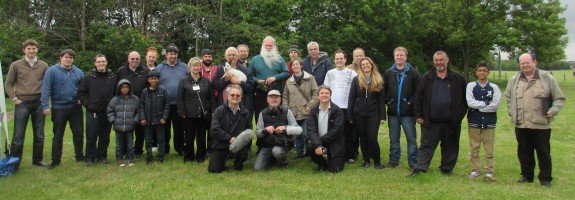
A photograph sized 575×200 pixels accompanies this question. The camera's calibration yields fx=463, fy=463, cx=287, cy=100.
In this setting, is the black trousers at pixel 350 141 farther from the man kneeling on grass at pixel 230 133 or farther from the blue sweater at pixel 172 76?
the blue sweater at pixel 172 76

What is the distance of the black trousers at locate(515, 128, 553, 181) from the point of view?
621 centimetres

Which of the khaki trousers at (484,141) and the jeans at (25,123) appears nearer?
the khaki trousers at (484,141)

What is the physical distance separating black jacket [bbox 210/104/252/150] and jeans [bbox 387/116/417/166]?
239 cm

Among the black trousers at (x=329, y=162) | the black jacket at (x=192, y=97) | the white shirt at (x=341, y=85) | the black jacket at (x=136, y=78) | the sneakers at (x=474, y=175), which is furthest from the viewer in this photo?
the black jacket at (x=136, y=78)

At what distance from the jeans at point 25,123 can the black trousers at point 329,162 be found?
430 cm

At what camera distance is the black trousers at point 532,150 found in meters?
6.21

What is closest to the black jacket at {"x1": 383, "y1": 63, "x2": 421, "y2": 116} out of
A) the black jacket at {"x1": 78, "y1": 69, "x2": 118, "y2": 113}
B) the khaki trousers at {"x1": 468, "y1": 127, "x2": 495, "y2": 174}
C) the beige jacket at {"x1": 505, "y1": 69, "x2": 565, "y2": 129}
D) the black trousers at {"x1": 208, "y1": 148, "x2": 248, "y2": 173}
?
the khaki trousers at {"x1": 468, "y1": 127, "x2": 495, "y2": 174}

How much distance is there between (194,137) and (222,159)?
98 centimetres

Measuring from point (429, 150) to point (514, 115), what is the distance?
1243 mm

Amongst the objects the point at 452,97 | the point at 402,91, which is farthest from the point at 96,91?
the point at 452,97

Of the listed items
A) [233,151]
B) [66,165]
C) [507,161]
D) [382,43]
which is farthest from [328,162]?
[382,43]

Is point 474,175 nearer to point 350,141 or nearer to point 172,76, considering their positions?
point 350,141

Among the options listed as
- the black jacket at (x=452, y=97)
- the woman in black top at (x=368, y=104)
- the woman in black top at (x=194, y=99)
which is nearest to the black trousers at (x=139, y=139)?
the woman in black top at (x=194, y=99)

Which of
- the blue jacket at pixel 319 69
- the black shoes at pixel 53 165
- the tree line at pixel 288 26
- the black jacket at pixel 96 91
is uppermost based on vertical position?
the tree line at pixel 288 26
